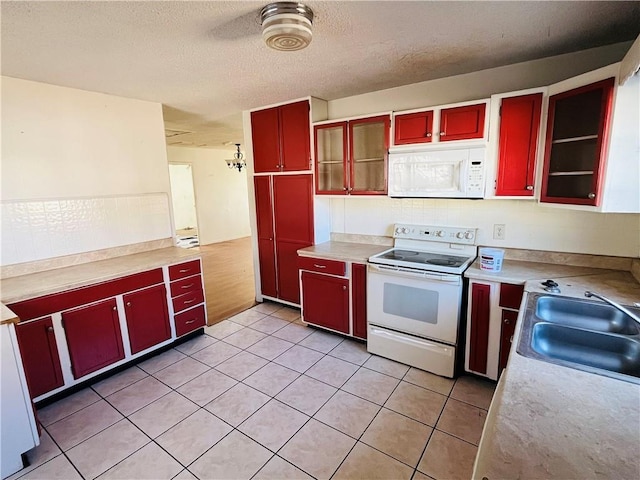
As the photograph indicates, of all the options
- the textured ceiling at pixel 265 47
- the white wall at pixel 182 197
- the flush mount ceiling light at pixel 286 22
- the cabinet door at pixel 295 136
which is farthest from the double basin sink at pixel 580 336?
the white wall at pixel 182 197

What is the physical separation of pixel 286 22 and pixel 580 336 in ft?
6.47

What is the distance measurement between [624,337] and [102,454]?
2.71 m

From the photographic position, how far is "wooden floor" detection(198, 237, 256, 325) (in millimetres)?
3987

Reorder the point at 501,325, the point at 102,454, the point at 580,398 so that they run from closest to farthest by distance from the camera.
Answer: the point at 580,398, the point at 102,454, the point at 501,325

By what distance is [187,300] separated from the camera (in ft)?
10.1

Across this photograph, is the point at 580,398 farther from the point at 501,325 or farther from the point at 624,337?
the point at 501,325

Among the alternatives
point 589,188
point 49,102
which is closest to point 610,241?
point 589,188

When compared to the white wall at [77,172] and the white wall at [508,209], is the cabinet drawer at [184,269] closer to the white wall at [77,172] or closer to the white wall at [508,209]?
the white wall at [77,172]

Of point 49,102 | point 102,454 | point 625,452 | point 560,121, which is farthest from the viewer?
point 49,102

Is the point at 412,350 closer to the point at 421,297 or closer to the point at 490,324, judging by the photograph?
the point at 421,297

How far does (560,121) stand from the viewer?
202cm

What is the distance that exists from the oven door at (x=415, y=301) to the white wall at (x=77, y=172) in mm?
2250

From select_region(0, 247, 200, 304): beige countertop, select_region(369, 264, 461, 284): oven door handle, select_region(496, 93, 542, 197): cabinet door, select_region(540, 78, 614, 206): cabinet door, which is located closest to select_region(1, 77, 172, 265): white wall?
select_region(0, 247, 200, 304): beige countertop

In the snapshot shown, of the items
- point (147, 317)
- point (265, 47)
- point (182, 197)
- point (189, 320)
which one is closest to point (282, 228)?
point (189, 320)
